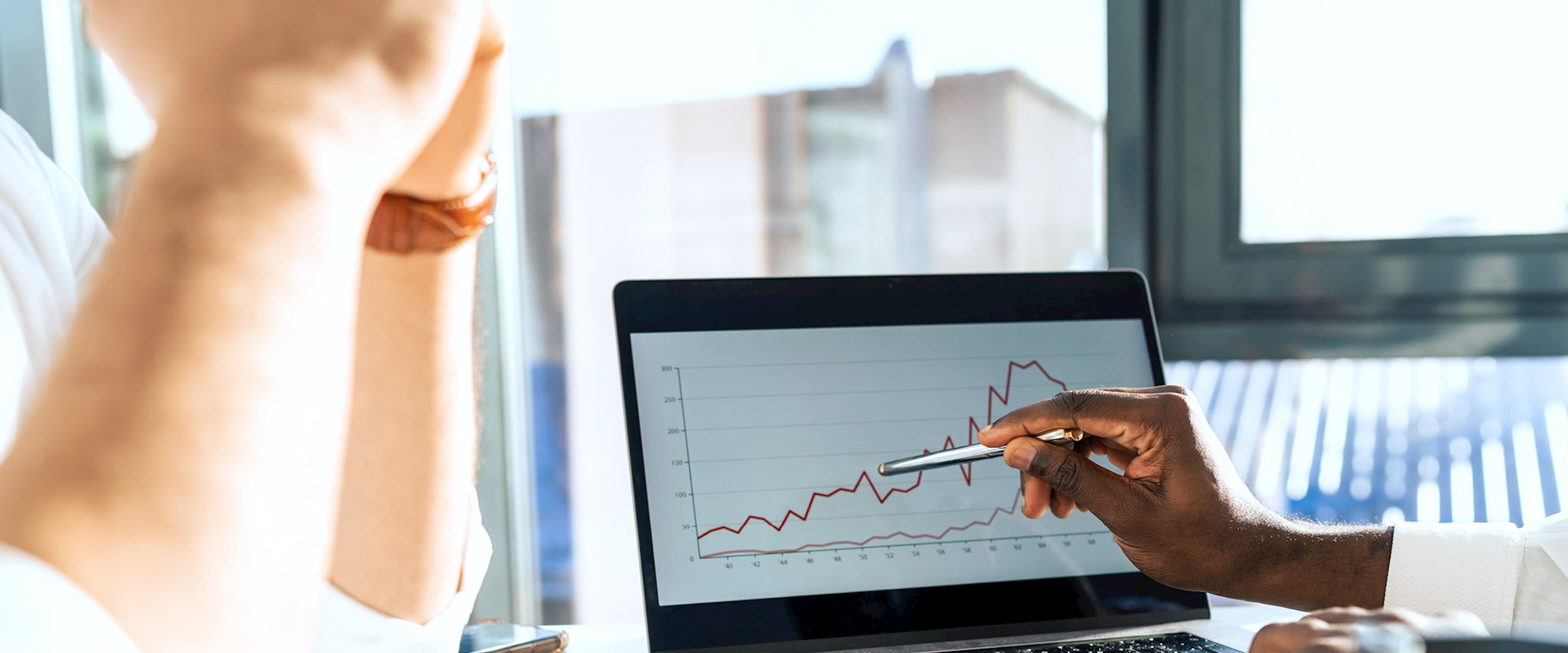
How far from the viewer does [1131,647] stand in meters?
0.70

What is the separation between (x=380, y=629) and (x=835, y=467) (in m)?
0.37

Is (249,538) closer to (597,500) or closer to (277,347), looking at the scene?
(277,347)

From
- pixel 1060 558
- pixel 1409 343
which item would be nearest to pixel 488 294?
pixel 1060 558

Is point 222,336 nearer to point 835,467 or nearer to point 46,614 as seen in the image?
point 46,614

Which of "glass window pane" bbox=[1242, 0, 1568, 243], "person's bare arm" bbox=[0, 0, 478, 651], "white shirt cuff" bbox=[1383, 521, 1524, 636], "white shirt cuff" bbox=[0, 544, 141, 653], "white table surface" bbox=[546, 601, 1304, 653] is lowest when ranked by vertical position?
"white table surface" bbox=[546, 601, 1304, 653]

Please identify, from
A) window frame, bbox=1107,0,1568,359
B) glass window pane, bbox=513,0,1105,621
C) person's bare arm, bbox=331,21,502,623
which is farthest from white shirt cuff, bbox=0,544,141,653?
glass window pane, bbox=513,0,1105,621

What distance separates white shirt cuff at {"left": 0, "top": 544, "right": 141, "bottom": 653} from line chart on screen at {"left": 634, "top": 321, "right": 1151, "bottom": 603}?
0.53m

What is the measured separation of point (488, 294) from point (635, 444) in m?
0.80

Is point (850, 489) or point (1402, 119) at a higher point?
point (1402, 119)

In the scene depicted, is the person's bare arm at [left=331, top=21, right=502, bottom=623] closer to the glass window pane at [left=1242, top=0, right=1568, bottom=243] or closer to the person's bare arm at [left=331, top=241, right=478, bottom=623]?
the person's bare arm at [left=331, top=241, right=478, bottom=623]

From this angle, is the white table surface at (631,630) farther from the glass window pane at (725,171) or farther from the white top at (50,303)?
the glass window pane at (725,171)

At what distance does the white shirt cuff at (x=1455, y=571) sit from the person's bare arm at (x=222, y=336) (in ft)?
2.75

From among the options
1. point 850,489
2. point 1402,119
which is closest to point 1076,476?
point 850,489

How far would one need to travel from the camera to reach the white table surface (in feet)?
2.55
